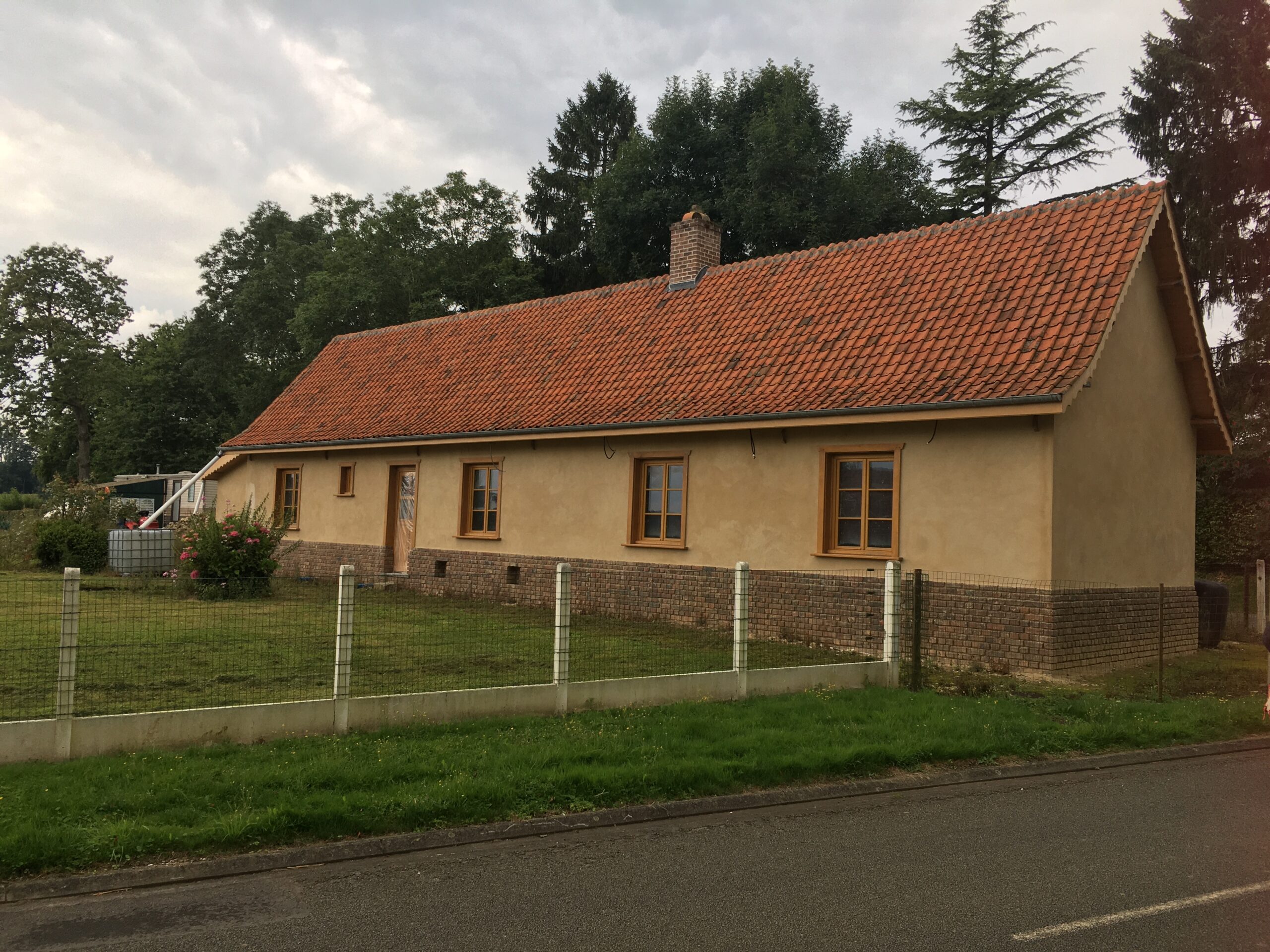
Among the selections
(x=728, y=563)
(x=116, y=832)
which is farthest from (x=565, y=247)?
(x=116, y=832)

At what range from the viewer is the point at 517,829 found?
6262 mm

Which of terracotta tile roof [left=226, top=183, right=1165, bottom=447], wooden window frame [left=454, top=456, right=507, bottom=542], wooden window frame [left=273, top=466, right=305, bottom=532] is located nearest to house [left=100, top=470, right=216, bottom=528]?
wooden window frame [left=273, top=466, right=305, bottom=532]

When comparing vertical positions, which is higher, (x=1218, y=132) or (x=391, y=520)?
(x=1218, y=132)

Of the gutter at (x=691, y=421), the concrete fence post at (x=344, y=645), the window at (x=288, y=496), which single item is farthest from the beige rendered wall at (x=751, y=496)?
the concrete fence post at (x=344, y=645)

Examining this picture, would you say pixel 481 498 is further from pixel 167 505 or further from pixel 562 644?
pixel 562 644

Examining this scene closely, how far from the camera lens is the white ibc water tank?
65.2 feet

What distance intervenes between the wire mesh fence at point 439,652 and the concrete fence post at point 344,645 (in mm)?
322

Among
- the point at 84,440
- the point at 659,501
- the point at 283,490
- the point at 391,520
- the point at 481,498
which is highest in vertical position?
the point at 84,440

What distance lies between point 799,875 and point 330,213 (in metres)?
59.7

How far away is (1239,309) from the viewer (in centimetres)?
3120

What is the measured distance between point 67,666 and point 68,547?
16.7 m

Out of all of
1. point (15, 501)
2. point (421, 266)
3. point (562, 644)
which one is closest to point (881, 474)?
point (562, 644)

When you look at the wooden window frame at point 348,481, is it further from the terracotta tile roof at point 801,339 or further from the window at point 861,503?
the window at point 861,503

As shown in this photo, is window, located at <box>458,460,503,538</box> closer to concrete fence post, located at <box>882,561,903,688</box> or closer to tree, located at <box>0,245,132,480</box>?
concrete fence post, located at <box>882,561,903,688</box>
